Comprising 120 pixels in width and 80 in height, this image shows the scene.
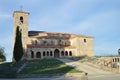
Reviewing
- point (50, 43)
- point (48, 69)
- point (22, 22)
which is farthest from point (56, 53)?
point (48, 69)

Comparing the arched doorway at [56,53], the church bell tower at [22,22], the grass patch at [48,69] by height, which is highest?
the church bell tower at [22,22]

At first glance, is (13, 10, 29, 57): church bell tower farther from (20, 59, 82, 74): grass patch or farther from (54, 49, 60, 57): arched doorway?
(20, 59, 82, 74): grass patch

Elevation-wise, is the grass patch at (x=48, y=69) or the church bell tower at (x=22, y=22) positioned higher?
the church bell tower at (x=22, y=22)

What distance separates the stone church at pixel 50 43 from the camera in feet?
251

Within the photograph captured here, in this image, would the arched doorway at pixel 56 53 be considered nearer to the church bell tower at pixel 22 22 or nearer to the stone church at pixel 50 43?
the stone church at pixel 50 43

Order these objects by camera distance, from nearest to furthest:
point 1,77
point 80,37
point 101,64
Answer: point 1,77
point 101,64
point 80,37

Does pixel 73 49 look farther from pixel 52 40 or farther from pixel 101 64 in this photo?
pixel 101 64

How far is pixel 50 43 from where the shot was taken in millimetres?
82688

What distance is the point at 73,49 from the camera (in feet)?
266

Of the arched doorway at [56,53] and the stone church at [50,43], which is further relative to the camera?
the arched doorway at [56,53]

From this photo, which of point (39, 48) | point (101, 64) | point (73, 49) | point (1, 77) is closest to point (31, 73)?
point (1, 77)

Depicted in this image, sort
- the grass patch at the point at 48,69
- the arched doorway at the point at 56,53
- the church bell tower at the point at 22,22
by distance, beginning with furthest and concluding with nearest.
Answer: the arched doorway at the point at 56,53 → the church bell tower at the point at 22,22 → the grass patch at the point at 48,69

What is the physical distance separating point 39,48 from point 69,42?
507 inches

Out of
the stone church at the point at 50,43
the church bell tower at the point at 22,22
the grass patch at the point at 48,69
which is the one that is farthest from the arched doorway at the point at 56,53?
the grass patch at the point at 48,69
